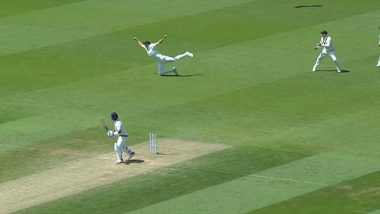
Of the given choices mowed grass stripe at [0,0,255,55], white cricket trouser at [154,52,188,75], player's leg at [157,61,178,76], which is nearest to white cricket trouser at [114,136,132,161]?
white cricket trouser at [154,52,188,75]

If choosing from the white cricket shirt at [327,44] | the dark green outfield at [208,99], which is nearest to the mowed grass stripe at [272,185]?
the dark green outfield at [208,99]

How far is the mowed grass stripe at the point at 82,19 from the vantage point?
6506 centimetres

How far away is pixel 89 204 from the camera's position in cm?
4081

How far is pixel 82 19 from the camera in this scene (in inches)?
2714

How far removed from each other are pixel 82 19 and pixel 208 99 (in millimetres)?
17371

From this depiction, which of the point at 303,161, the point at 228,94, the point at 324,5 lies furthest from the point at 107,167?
the point at 324,5

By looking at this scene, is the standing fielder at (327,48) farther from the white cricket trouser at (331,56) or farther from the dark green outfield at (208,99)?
the dark green outfield at (208,99)

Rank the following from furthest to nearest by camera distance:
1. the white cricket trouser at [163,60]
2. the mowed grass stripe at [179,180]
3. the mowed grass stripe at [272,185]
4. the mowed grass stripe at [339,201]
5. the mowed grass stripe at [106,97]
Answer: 1. the white cricket trouser at [163,60]
2. the mowed grass stripe at [106,97]
3. the mowed grass stripe at [179,180]
4. the mowed grass stripe at [272,185]
5. the mowed grass stripe at [339,201]

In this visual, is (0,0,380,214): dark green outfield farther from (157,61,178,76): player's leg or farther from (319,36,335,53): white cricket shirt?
(319,36,335,53): white cricket shirt

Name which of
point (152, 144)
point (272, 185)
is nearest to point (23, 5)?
point (152, 144)

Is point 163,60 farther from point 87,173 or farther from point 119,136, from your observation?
point 87,173

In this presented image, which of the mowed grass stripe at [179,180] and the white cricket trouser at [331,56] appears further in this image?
the white cricket trouser at [331,56]

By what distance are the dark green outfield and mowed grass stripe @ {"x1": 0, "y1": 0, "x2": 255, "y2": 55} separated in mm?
109

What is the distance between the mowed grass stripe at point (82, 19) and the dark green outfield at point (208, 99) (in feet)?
0.36
